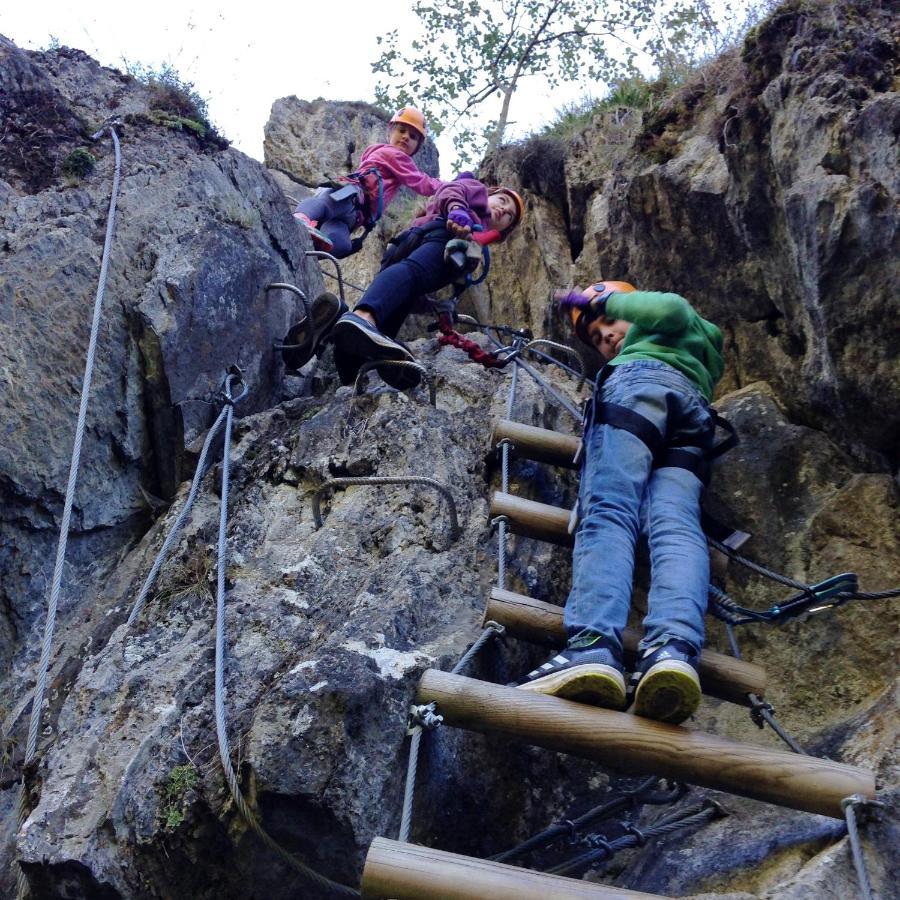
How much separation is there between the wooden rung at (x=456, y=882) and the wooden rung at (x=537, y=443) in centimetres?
249

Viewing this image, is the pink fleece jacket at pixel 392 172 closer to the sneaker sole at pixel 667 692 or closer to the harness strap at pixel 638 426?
the harness strap at pixel 638 426

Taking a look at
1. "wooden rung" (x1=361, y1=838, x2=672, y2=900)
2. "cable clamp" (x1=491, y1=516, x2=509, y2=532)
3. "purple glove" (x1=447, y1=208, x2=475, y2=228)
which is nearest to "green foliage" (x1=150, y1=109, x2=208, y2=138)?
"purple glove" (x1=447, y1=208, x2=475, y2=228)

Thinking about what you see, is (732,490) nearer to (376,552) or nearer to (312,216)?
(376,552)

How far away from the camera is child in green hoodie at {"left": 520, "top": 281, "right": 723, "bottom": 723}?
126 inches

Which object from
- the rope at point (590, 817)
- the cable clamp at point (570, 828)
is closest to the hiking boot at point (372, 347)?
the rope at point (590, 817)

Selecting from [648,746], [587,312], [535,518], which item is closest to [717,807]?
[648,746]

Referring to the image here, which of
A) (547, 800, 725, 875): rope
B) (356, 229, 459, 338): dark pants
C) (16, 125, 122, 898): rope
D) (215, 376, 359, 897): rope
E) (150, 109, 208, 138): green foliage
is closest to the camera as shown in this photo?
(215, 376, 359, 897): rope

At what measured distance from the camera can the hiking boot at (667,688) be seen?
306 centimetres

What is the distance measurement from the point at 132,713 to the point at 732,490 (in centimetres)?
303

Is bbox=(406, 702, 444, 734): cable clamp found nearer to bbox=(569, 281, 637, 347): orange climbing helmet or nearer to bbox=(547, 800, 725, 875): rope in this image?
bbox=(547, 800, 725, 875): rope

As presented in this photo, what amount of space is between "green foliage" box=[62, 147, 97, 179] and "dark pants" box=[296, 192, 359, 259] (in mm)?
1809

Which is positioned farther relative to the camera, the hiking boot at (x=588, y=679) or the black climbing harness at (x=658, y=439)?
the black climbing harness at (x=658, y=439)

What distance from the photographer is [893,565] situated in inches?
170

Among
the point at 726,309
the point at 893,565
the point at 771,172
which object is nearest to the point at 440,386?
the point at 726,309
